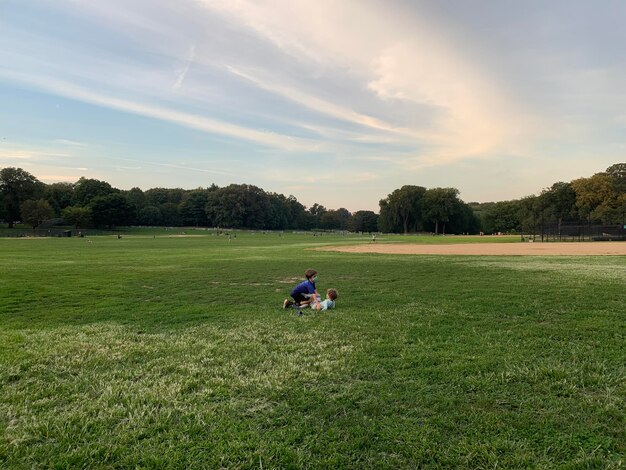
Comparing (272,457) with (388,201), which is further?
(388,201)

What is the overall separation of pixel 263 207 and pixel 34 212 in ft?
228

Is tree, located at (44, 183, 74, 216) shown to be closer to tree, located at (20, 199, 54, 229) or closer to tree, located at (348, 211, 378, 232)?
tree, located at (20, 199, 54, 229)

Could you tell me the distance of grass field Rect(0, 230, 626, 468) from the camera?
363cm

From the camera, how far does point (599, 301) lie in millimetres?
10000

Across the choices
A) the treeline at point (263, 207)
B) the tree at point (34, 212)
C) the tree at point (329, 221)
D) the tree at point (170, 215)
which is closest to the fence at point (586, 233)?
the treeline at point (263, 207)

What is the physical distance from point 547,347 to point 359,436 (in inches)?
166

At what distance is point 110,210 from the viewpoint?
341 ft

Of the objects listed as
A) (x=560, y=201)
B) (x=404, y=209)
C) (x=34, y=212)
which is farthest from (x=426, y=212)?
(x=34, y=212)

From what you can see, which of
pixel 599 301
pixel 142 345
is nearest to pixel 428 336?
pixel 142 345

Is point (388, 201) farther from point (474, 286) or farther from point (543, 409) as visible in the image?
point (543, 409)

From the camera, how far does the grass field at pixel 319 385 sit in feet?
11.9

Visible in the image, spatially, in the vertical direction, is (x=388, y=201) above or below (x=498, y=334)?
above

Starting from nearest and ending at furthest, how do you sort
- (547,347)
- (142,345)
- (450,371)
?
(450,371) < (547,347) < (142,345)

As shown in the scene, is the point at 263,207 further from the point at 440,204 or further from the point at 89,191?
the point at 440,204
